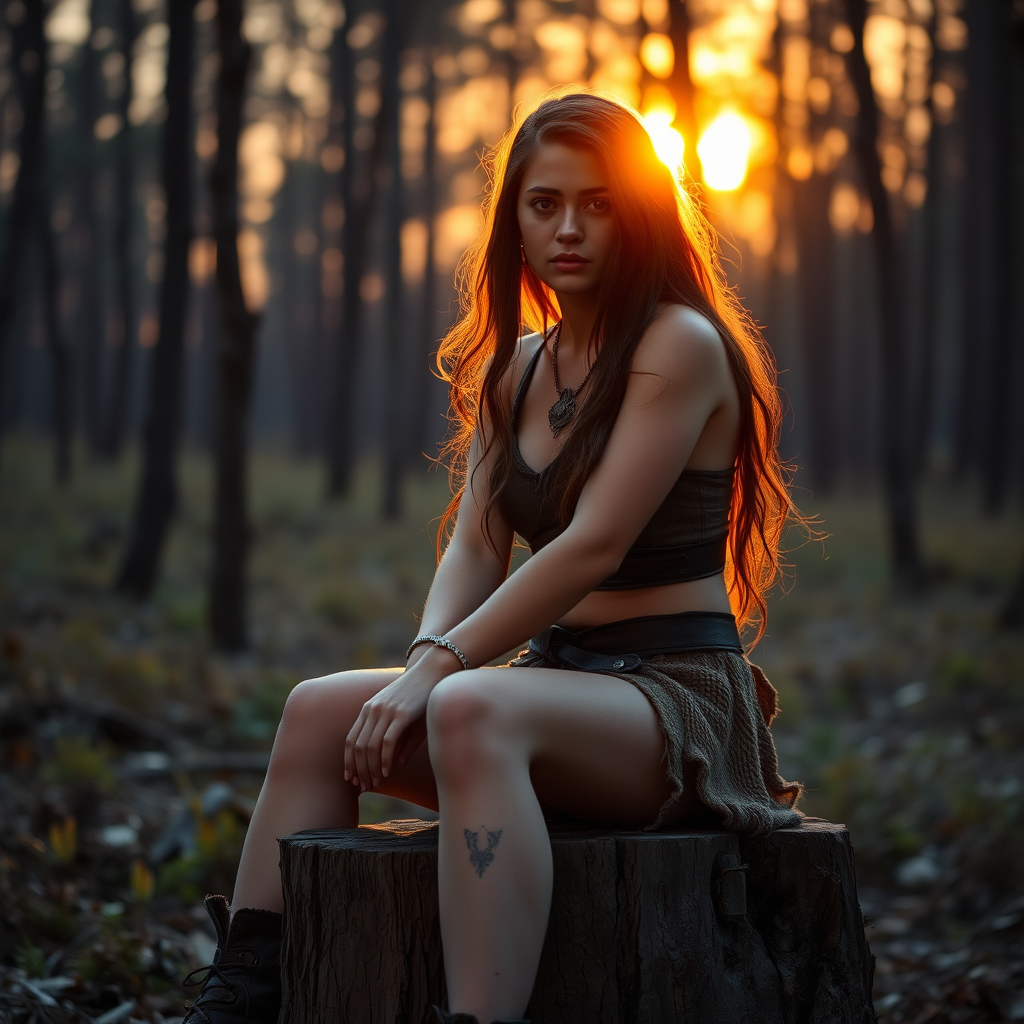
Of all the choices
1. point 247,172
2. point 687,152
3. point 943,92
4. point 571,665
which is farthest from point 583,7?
point 571,665

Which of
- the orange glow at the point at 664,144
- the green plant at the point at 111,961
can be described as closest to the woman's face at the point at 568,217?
the orange glow at the point at 664,144

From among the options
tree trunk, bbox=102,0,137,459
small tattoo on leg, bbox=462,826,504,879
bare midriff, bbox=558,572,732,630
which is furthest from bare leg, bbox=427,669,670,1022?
tree trunk, bbox=102,0,137,459

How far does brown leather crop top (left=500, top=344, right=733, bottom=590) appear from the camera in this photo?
7.70 feet

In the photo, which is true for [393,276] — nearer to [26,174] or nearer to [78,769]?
[26,174]

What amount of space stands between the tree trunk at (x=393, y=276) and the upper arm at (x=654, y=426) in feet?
39.1

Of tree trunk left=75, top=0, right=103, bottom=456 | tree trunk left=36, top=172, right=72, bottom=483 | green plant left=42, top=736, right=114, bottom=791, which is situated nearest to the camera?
green plant left=42, top=736, right=114, bottom=791

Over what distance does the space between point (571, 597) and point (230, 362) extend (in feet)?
19.6

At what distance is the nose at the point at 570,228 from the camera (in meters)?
2.32

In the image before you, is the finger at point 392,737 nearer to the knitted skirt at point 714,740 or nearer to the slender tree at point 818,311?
the knitted skirt at point 714,740

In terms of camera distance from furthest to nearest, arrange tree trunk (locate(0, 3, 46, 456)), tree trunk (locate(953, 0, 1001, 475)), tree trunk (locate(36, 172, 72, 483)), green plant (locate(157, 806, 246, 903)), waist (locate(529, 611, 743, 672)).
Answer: tree trunk (locate(953, 0, 1001, 475)) → tree trunk (locate(36, 172, 72, 483)) → tree trunk (locate(0, 3, 46, 456)) → green plant (locate(157, 806, 246, 903)) → waist (locate(529, 611, 743, 672))

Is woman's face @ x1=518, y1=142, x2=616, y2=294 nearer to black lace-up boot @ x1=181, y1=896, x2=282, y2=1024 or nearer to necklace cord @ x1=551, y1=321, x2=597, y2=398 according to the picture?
necklace cord @ x1=551, y1=321, x2=597, y2=398

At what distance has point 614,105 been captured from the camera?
2.38m

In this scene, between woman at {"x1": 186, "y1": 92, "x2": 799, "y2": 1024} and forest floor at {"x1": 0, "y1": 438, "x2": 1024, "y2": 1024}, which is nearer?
woman at {"x1": 186, "y1": 92, "x2": 799, "y2": 1024}

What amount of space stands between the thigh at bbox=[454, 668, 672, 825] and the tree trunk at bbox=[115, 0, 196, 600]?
7769mm
